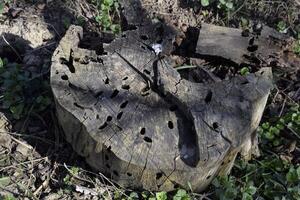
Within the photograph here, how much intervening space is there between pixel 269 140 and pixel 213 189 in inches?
22.3

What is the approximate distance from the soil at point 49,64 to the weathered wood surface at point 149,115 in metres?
0.28

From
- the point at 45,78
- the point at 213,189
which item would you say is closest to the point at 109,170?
the point at 213,189

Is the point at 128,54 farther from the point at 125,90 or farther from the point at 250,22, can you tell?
the point at 250,22

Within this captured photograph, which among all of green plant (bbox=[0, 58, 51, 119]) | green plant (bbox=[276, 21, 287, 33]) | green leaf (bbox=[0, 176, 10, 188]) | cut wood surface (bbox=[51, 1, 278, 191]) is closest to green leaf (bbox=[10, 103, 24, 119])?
green plant (bbox=[0, 58, 51, 119])

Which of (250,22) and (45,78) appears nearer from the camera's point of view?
(45,78)

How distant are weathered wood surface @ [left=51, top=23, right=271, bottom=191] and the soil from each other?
0.28 m

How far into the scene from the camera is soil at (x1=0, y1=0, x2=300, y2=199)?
298 cm

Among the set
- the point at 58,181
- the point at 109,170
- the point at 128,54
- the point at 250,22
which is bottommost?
the point at 58,181

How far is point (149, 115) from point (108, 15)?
141 cm

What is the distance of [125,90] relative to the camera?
2701 millimetres

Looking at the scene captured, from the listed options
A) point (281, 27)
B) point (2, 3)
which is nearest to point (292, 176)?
point (281, 27)

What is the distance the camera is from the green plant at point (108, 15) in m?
3.68

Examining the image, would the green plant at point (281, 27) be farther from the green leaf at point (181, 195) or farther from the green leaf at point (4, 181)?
the green leaf at point (4, 181)

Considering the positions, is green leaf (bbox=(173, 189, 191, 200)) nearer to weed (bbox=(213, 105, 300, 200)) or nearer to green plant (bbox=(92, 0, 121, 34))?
weed (bbox=(213, 105, 300, 200))
